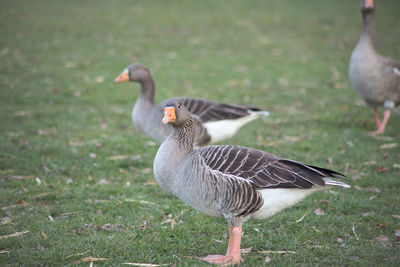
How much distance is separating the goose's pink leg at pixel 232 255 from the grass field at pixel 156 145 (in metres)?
0.14

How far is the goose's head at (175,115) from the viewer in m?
4.06

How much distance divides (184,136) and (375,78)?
5.14 meters

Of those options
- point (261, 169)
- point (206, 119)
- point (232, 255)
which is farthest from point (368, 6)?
point (232, 255)

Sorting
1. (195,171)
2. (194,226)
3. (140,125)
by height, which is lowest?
(194,226)

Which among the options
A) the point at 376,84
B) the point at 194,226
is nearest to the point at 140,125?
the point at 194,226

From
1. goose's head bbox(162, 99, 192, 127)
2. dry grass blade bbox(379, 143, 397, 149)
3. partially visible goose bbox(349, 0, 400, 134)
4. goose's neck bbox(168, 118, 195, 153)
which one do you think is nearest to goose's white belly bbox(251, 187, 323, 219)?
goose's neck bbox(168, 118, 195, 153)

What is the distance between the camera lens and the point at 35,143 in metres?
7.10

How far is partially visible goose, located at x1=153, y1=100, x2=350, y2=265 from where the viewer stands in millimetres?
3793

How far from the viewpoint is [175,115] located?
4.12 meters

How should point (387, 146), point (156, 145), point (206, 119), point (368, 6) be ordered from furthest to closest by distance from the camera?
point (368, 6) → point (156, 145) → point (387, 146) → point (206, 119)

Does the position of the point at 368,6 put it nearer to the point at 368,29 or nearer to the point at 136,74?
the point at 368,29

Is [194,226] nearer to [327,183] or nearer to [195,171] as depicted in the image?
[195,171]

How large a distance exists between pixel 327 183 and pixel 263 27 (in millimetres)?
15391

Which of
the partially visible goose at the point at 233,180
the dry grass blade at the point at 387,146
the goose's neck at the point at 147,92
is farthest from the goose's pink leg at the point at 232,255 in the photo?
the dry grass blade at the point at 387,146
